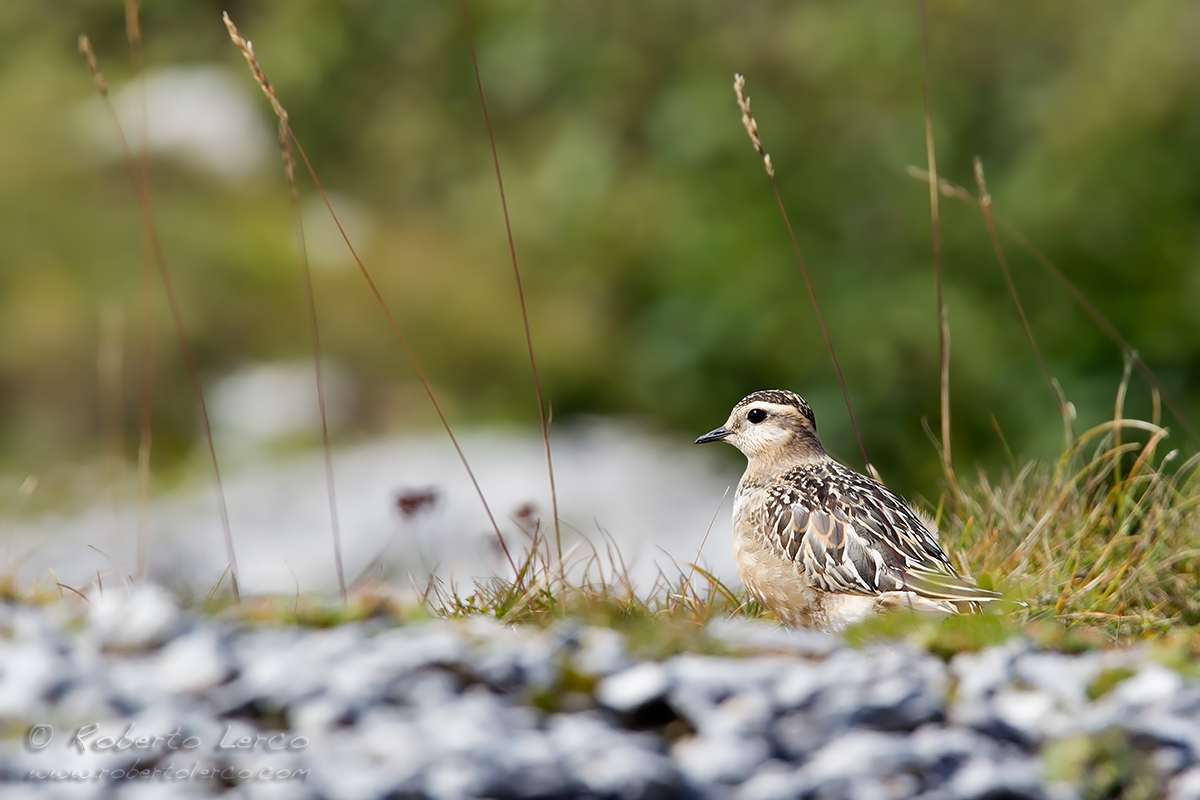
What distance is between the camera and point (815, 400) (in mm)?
11758

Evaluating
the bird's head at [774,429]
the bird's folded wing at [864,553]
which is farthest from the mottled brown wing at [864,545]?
the bird's head at [774,429]

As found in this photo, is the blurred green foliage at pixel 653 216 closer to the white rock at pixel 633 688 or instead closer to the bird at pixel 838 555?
the bird at pixel 838 555

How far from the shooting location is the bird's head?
5625 millimetres

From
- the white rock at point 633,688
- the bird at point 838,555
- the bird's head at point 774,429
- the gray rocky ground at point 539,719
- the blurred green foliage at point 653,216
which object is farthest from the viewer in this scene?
the blurred green foliage at point 653,216

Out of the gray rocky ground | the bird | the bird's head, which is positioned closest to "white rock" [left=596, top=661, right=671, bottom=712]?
the gray rocky ground

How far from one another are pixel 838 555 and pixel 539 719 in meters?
2.01

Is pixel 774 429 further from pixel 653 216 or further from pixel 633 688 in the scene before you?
pixel 653 216

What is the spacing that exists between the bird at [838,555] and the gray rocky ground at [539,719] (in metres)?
1.12

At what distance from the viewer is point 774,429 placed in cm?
565

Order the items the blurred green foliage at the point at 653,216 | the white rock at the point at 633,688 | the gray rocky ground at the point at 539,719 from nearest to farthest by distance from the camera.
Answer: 1. the gray rocky ground at the point at 539,719
2. the white rock at the point at 633,688
3. the blurred green foliage at the point at 653,216

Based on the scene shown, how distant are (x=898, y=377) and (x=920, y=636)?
336 inches

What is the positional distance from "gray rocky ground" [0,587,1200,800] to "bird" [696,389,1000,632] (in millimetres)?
1118

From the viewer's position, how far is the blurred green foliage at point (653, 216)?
454 inches

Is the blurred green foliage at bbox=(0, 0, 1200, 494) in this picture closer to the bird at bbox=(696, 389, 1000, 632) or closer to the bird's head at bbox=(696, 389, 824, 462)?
the bird's head at bbox=(696, 389, 824, 462)
